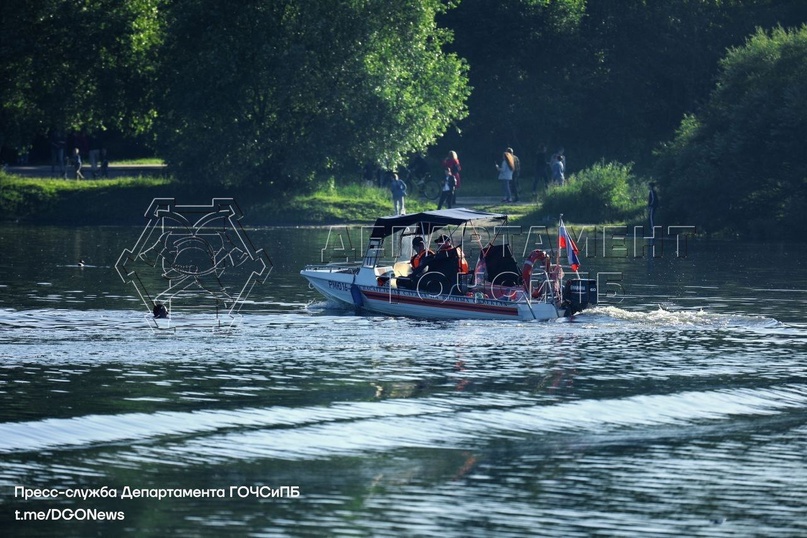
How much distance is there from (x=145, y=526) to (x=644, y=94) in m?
65.6

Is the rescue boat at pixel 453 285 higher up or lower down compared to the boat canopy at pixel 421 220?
lower down

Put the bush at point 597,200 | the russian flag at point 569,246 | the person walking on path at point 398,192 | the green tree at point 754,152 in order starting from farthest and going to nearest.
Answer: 1. the person walking on path at point 398,192
2. the bush at point 597,200
3. the green tree at point 754,152
4. the russian flag at point 569,246

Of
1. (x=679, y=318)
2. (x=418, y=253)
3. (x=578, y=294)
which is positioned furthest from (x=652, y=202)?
(x=578, y=294)

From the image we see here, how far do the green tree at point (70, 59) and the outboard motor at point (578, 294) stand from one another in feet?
114

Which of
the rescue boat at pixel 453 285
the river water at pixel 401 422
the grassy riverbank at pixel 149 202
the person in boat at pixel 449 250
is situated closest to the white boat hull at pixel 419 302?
the rescue boat at pixel 453 285

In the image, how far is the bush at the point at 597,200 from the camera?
58438 millimetres

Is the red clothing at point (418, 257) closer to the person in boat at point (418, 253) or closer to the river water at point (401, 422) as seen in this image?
the person in boat at point (418, 253)

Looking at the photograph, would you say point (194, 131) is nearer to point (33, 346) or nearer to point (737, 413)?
point (33, 346)

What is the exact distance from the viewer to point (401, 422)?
2064 centimetres

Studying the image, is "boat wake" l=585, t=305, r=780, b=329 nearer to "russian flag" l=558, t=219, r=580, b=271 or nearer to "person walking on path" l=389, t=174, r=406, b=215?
"russian flag" l=558, t=219, r=580, b=271

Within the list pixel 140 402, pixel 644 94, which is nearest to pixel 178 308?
pixel 140 402

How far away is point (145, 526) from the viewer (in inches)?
611

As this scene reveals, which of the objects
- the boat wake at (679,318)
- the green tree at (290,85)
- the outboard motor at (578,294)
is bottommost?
the boat wake at (679,318)

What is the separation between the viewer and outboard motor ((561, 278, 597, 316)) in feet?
102
